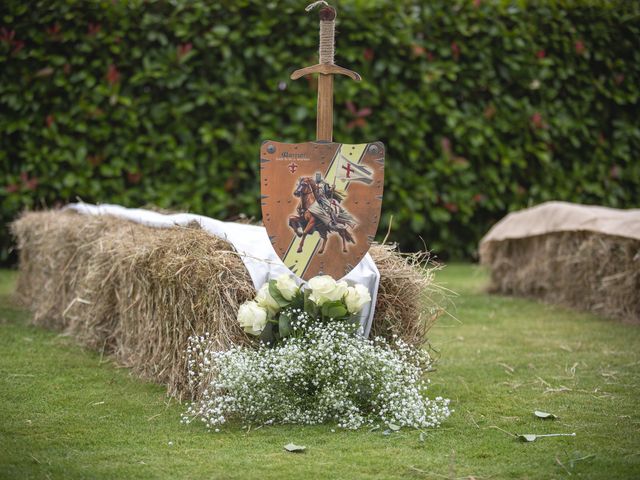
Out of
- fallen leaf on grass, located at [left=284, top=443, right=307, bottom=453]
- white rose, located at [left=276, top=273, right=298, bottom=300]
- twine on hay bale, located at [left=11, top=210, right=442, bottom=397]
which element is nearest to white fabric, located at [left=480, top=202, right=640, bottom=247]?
twine on hay bale, located at [left=11, top=210, right=442, bottom=397]

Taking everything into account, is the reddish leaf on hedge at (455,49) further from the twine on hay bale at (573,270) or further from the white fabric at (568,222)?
the twine on hay bale at (573,270)

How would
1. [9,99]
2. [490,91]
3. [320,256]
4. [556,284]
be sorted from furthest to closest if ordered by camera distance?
[490,91] → [9,99] → [556,284] → [320,256]

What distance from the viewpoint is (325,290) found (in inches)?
139

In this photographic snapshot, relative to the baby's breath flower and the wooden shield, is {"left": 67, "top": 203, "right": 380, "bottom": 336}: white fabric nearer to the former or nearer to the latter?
the wooden shield

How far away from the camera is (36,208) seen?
25.1 ft

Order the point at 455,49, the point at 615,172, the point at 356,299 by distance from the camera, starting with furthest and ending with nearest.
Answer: the point at 615,172 < the point at 455,49 < the point at 356,299

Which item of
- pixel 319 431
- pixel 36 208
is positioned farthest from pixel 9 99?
pixel 319 431

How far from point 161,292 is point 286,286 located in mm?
810

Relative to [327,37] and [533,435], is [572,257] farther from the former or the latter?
[533,435]

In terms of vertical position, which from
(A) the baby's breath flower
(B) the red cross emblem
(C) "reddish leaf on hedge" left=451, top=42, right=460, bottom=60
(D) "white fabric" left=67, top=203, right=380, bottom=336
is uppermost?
(C) "reddish leaf on hedge" left=451, top=42, right=460, bottom=60

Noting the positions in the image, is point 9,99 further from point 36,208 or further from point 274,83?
point 274,83

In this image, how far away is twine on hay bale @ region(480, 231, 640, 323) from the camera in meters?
5.92

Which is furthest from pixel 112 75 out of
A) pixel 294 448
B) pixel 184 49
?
pixel 294 448

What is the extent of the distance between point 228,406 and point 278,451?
41cm
